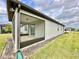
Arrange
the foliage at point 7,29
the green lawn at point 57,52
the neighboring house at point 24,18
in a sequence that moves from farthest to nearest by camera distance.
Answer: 1. the foliage at point 7,29
2. the neighboring house at point 24,18
3. the green lawn at point 57,52

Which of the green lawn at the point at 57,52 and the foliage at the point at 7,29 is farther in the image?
the foliage at the point at 7,29

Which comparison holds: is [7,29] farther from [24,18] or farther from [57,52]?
[57,52]

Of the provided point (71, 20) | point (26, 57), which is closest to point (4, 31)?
point (71, 20)

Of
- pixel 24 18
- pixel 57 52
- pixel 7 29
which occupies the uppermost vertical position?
pixel 24 18

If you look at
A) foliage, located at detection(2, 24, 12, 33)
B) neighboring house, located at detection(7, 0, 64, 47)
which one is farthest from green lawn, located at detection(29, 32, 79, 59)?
foliage, located at detection(2, 24, 12, 33)

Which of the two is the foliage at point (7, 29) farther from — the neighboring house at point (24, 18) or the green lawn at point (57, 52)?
the green lawn at point (57, 52)

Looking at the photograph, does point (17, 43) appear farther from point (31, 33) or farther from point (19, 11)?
point (31, 33)

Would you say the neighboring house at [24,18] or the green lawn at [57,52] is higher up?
the neighboring house at [24,18]

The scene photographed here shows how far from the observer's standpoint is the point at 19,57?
4.68 metres

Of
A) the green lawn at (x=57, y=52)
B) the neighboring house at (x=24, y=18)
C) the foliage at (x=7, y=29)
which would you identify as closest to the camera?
the green lawn at (x=57, y=52)

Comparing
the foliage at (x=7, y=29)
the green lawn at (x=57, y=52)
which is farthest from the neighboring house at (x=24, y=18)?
the foliage at (x=7, y=29)

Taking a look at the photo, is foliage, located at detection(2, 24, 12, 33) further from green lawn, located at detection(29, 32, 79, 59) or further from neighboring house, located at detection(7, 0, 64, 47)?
green lawn, located at detection(29, 32, 79, 59)

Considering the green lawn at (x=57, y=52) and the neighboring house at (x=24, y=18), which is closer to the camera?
the green lawn at (x=57, y=52)

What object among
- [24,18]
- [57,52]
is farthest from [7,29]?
[57,52]
